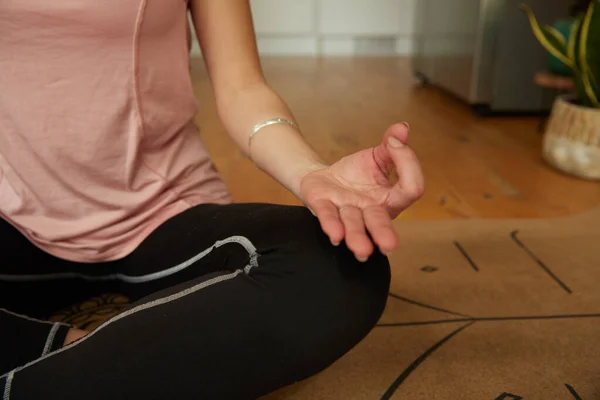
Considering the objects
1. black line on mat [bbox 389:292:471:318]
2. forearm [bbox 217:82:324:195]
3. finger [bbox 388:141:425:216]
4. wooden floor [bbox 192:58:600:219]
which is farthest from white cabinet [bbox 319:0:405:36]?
finger [bbox 388:141:425:216]

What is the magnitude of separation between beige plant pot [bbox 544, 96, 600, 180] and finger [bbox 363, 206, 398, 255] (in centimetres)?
120

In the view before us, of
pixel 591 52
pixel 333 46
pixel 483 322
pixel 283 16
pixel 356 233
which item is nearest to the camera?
pixel 356 233

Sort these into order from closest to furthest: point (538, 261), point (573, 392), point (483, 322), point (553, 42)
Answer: point (573, 392) → point (483, 322) → point (538, 261) → point (553, 42)

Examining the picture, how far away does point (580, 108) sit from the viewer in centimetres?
151

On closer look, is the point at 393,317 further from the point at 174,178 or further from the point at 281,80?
the point at 281,80

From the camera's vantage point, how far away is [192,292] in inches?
21.5

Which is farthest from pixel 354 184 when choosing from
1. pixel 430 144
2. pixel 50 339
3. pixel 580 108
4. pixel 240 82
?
pixel 430 144

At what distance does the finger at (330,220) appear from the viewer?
1.57 ft

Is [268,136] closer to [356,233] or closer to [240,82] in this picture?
[240,82]

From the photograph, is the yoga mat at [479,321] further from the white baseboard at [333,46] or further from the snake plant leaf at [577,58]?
the white baseboard at [333,46]

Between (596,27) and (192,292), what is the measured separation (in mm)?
1304

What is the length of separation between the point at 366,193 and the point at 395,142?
6 centimetres

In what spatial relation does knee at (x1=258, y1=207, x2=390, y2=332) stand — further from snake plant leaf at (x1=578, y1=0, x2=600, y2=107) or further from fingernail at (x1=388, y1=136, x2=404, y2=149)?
snake plant leaf at (x1=578, y1=0, x2=600, y2=107)

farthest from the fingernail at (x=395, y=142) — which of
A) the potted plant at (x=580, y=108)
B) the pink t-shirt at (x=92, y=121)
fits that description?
the potted plant at (x=580, y=108)
